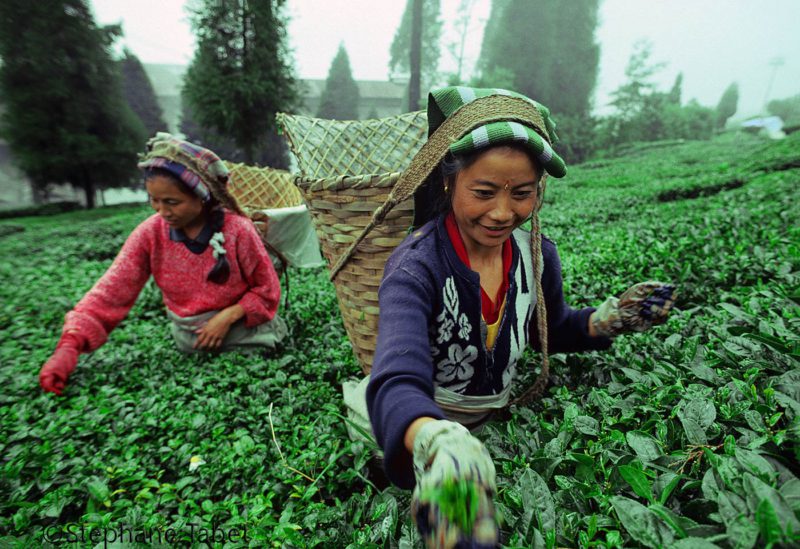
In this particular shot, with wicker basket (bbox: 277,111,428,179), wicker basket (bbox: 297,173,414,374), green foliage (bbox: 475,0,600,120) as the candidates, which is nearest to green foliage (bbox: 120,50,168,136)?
green foliage (bbox: 475,0,600,120)

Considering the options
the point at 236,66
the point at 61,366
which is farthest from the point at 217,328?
the point at 236,66

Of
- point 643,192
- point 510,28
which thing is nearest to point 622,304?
point 643,192

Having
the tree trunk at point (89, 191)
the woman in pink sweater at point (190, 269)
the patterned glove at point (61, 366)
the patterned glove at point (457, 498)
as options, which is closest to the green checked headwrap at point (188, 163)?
the woman in pink sweater at point (190, 269)

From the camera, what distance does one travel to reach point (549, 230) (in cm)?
454

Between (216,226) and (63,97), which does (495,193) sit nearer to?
(216,226)

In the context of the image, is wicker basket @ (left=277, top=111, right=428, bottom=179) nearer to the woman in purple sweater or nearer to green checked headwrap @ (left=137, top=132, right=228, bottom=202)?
the woman in purple sweater

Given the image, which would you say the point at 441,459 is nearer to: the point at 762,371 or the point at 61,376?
the point at 762,371

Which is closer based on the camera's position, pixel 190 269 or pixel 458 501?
A: pixel 458 501

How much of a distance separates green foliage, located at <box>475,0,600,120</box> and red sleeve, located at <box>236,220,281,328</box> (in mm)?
26132

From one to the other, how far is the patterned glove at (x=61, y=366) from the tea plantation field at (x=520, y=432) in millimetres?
90

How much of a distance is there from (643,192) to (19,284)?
8.37 m

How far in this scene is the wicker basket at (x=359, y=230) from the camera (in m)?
1.61

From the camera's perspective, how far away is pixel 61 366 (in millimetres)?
2258

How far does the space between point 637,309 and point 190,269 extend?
2528 millimetres
